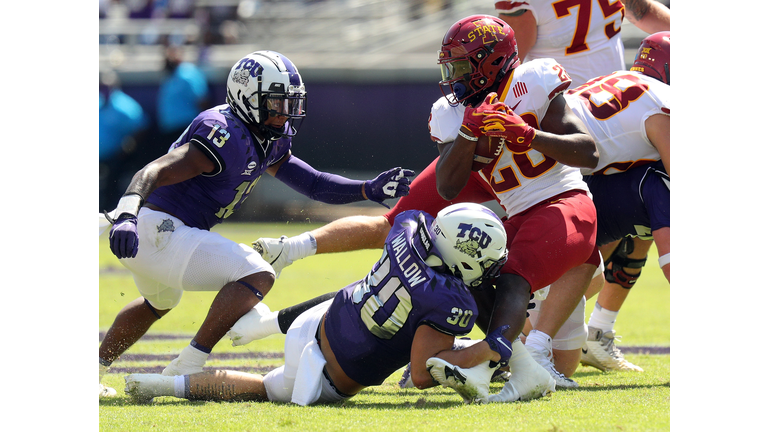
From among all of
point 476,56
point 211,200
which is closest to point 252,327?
point 211,200

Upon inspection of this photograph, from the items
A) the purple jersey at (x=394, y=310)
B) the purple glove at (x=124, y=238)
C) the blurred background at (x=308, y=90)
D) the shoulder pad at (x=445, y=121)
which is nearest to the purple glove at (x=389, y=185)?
the shoulder pad at (x=445, y=121)

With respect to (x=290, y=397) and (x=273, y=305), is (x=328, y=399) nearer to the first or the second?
(x=290, y=397)

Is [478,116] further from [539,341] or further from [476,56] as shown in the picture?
[539,341]

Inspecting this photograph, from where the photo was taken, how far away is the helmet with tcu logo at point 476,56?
3.37m

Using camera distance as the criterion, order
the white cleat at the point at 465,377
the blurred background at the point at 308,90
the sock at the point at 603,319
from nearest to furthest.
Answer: the white cleat at the point at 465,377 → the sock at the point at 603,319 → the blurred background at the point at 308,90

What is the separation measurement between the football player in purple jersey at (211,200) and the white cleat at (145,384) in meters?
0.15

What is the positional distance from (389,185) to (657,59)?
5.32ft

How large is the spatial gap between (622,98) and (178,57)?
8.98m

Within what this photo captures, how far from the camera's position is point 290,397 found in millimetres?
3104

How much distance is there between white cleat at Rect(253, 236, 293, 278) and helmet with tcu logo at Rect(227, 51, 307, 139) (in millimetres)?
519

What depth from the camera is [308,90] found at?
458 inches

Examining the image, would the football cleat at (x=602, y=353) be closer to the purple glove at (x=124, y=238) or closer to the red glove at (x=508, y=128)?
the red glove at (x=508, y=128)

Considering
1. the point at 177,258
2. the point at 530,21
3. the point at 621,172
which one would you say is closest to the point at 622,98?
the point at 621,172

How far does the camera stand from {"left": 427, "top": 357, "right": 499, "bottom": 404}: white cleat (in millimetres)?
2754
